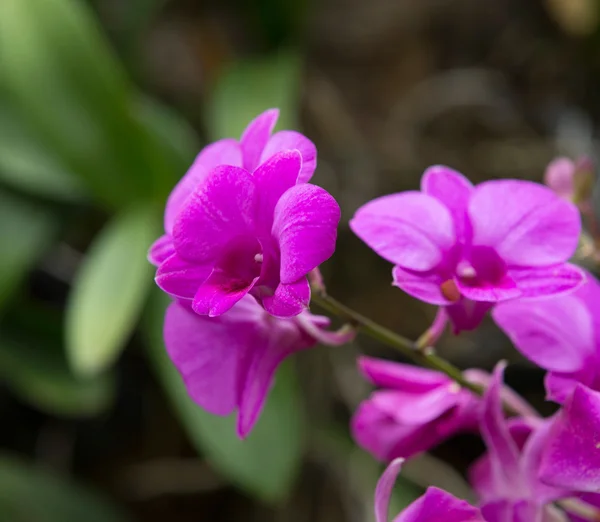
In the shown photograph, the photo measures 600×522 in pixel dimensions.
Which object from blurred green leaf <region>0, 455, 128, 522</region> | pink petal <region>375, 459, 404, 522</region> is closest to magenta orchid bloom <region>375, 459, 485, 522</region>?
pink petal <region>375, 459, 404, 522</region>

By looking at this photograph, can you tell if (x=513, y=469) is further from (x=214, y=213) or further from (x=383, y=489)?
(x=214, y=213)

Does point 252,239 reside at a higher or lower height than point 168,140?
higher

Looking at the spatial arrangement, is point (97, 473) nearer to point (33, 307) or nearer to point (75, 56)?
point (33, 307)

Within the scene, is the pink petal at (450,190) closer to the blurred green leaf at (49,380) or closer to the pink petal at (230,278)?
the pink petal at (230,278)

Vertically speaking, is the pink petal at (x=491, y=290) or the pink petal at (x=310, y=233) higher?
the pink petal at (x=310, y=233)

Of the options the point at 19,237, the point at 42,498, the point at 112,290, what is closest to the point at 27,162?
the point at 19,237

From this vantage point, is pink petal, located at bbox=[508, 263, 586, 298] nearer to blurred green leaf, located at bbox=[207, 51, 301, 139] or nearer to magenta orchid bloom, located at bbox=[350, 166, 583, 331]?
magenta orchid bloom, located at bbox=[350, 166, 583, 331]

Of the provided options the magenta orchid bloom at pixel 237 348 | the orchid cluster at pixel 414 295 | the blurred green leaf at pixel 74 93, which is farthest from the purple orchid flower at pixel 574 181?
the blurred green leaf at pixel 74 93

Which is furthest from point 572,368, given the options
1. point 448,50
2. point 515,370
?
point 448,50
